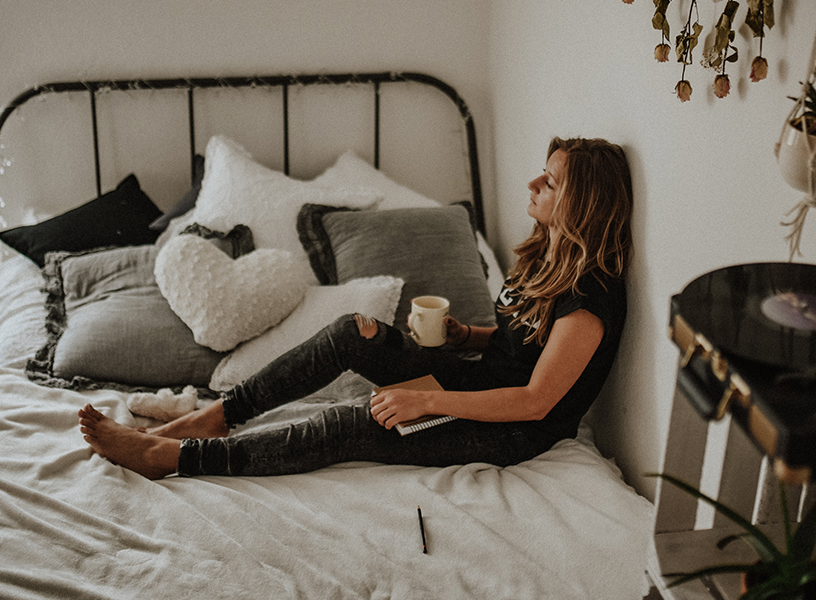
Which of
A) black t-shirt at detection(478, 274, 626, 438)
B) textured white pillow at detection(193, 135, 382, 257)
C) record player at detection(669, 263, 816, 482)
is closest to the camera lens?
record player at detection(669, 263, 816, 482)

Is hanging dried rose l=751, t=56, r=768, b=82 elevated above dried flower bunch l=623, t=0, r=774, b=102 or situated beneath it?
situated beneath

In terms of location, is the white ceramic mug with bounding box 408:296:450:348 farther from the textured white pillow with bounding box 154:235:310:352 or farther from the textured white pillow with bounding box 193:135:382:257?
the textured white pillow with bounding box 193:135:382:257

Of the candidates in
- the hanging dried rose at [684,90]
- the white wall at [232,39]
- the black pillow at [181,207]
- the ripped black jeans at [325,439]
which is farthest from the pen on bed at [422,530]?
the white wall at [232,39]

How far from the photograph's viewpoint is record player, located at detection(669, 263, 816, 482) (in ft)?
1.81

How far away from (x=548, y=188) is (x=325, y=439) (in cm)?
71

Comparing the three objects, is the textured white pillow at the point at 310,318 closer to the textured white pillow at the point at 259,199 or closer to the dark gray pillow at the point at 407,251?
the dark gray pillow at the point at 407,251

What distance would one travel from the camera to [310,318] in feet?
5.69

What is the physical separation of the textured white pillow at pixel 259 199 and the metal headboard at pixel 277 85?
0.88ft

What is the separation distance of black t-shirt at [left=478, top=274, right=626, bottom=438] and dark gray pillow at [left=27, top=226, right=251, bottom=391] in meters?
0.72

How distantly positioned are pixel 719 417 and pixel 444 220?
55.3 inches

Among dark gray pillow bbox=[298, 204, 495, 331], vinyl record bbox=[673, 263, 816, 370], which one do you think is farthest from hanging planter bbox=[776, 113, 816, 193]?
dark gray pillow bbox=[298, 204, 495, 331]

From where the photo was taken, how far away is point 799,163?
0.77m

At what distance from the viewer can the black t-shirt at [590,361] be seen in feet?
4.37

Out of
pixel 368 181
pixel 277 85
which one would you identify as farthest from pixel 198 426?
pixel 277 85
